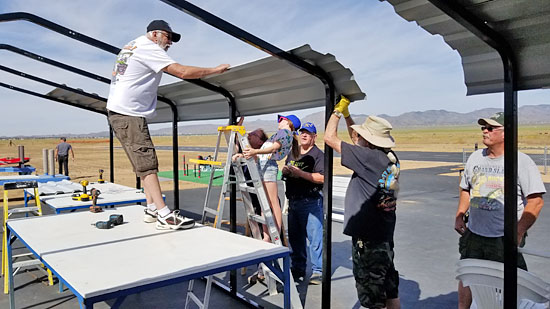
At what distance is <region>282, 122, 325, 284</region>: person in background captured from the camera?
4.63 meters

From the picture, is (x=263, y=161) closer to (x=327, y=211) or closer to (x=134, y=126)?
(x=327, y=211)

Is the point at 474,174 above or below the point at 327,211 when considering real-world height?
above

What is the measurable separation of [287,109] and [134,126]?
67.2 inches

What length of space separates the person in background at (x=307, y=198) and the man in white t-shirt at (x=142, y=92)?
1797mm

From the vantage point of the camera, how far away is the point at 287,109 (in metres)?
4.22

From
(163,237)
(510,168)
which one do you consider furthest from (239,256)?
(510,168)

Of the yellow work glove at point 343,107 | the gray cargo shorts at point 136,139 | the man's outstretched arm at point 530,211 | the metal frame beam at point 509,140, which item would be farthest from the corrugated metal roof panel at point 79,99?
the man's outstretched arm at point 530,211

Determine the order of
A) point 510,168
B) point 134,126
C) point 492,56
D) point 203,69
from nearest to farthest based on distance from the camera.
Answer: point 510,168 < point 492,56 < point 203,69 < point 134,126

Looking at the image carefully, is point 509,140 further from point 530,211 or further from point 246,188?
point 246,188

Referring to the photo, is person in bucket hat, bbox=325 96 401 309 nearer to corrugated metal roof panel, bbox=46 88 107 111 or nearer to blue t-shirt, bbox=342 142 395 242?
blue t-shirt, bbox=342 142 395 242

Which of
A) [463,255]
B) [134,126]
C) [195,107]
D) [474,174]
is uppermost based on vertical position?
[195,107]

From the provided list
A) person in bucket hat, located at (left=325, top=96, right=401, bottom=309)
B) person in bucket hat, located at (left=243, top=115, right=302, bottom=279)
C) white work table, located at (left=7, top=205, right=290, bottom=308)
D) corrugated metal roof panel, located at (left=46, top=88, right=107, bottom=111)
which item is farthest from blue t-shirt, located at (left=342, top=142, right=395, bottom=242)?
corrugated metal roof panel, located at (left=46, top=88, right=107, bottom=111)

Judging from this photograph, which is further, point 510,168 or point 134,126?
point 134,126

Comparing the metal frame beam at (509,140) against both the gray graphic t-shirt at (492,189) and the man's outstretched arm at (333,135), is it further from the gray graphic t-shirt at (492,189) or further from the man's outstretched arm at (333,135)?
the man's outstretched arm at (333,135)
